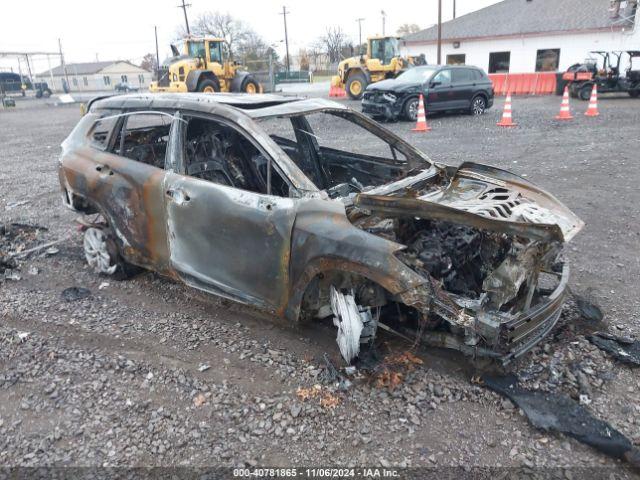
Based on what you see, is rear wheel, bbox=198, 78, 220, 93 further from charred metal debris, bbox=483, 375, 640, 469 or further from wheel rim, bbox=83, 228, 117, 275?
charred metal debris, bbox=483, 375, 640, 469

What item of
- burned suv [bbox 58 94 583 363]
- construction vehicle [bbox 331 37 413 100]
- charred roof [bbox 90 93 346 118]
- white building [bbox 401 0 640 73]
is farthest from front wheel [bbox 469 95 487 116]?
charred roof [bbox 90 93 346 118]

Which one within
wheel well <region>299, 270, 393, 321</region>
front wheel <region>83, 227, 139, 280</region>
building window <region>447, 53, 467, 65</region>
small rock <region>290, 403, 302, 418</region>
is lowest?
small rock <region>290, 403, 302, 418</region>

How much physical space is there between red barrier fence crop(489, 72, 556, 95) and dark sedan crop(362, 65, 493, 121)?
8432mm

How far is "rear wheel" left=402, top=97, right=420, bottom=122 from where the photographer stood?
14.9m

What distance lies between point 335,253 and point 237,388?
1.06 m

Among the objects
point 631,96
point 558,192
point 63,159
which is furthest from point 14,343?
point 631,96

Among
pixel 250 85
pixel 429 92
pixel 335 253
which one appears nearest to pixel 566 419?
pixel 335 253

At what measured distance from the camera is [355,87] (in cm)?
2167

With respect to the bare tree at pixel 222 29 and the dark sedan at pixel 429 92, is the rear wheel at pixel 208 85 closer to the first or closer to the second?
the dark sedan at pixel 429 92

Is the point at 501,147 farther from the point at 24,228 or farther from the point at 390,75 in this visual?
the point at 390,75

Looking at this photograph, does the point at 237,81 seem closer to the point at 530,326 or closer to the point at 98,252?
the point at 98,252

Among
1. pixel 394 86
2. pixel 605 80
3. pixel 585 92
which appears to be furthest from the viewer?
pixel 585 92

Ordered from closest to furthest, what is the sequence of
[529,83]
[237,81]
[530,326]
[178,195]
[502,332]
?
1. [502,332]
2. [530,326]
3. [178,195]
4. [237,81]
5. [529,83]

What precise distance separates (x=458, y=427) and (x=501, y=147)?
9.17 m
